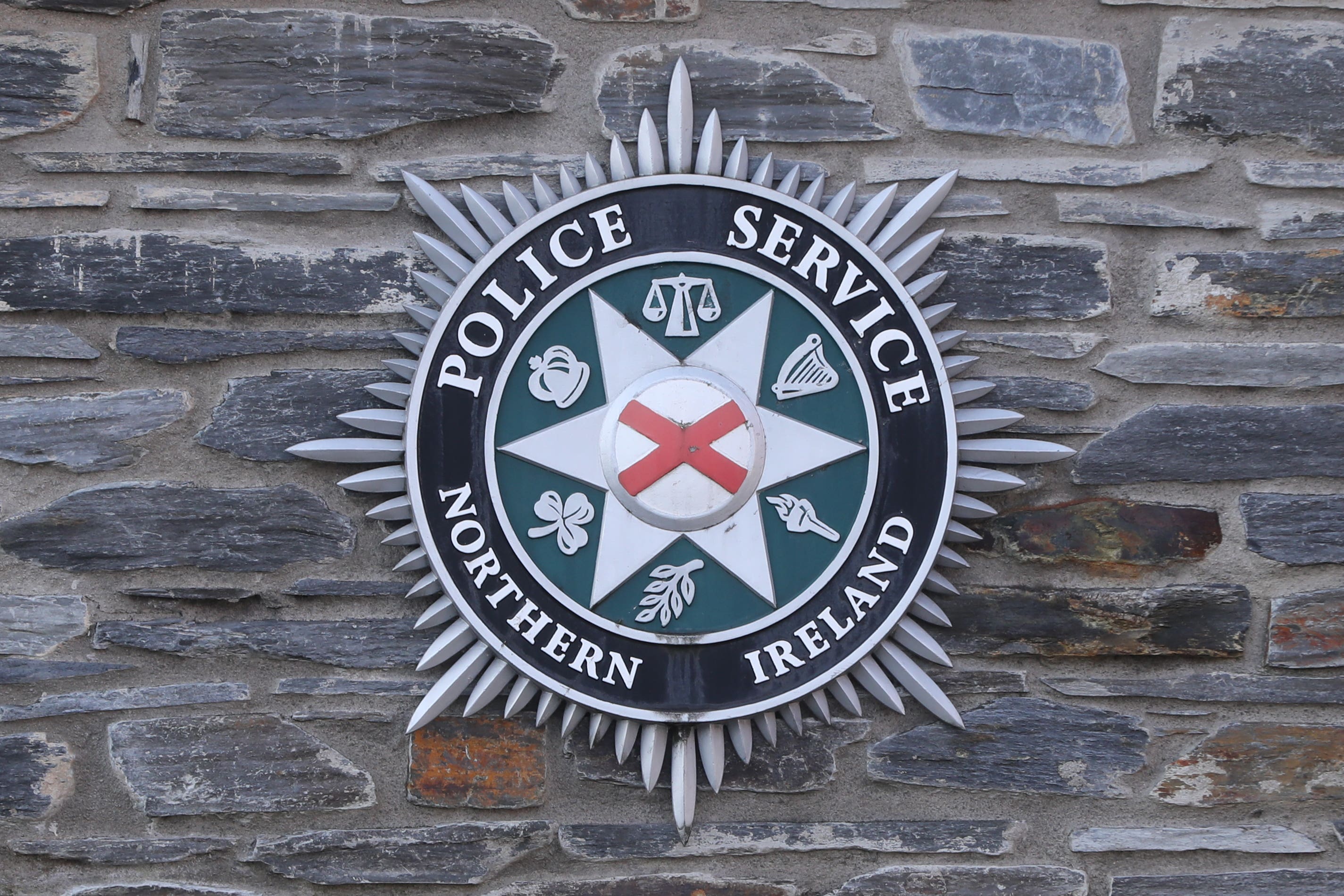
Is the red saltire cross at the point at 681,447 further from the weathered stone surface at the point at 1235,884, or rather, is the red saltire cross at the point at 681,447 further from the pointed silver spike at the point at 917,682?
the weathered stone surface at the point at 1235,884

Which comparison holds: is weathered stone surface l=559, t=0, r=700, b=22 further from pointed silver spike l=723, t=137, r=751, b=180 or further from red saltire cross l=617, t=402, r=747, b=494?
red saltire cross l=617, t=402, r=747, b=494

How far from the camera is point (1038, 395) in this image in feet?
5.75

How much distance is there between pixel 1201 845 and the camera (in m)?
1.76

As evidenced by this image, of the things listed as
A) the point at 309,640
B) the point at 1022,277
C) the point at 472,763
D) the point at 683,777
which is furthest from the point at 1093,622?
the point at 309,640

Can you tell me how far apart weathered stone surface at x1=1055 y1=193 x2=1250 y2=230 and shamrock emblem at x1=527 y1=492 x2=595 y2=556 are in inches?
34.0

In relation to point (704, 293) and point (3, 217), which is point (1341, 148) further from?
point (3, 217)

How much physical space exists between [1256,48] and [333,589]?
1.63 m

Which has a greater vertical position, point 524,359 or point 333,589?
point 524,359

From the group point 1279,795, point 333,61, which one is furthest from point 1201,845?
point 333,61

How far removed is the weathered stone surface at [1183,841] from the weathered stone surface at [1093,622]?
0.27 m

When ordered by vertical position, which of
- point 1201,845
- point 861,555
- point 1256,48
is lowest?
point 1201,845

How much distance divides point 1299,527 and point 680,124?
1.13m

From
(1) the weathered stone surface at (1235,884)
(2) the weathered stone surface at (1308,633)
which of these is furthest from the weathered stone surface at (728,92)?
(1) the weathered stone surface at (1235,884)

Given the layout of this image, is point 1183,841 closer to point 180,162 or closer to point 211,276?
point 211,276
